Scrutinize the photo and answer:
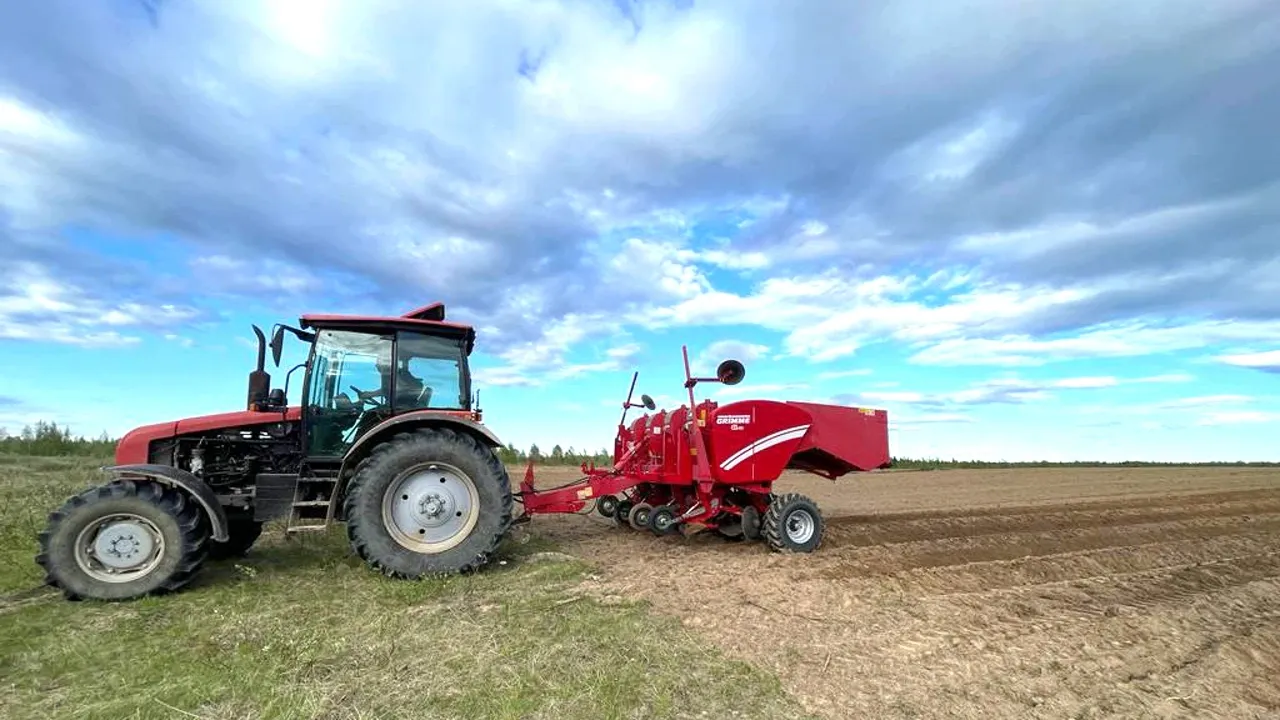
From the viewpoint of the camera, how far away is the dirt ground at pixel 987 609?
4227 mm

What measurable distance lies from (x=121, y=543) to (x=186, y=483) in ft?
2.06

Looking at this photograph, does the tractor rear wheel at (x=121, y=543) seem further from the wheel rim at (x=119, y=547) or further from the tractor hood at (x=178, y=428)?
the tractor hood at (x=178, y=428)

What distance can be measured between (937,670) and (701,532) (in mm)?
4949

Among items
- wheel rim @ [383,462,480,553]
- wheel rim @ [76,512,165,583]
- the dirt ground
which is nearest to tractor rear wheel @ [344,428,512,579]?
wheel rim @ [383,462,480,553]

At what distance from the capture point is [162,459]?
6582mm

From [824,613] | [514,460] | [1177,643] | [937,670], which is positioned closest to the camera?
[937,670]

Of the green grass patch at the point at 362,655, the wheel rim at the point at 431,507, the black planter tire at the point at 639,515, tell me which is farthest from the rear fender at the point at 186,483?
the black planter tire at the point at 639,515

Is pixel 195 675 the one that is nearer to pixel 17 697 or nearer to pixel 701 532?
pixel 17 697

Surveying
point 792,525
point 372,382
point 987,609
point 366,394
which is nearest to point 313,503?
point 366,394

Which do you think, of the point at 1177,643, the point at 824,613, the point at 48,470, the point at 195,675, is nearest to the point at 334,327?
the point at 195,675

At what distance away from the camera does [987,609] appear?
574 cm

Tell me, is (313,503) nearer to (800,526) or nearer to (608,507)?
(608,507)

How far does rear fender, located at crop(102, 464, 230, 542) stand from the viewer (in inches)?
227

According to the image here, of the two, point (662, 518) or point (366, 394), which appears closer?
point (366, 394)
